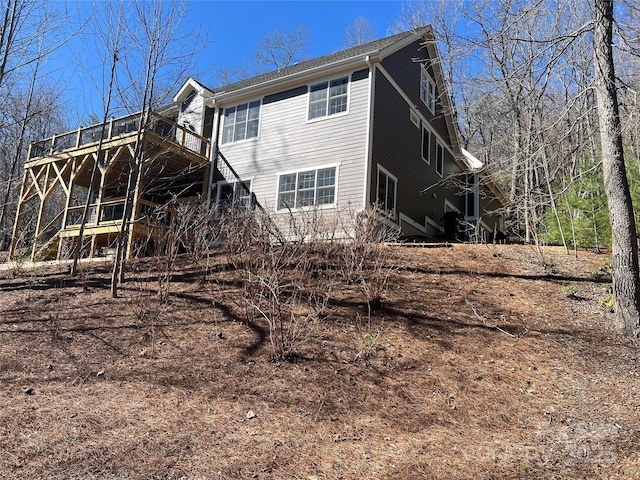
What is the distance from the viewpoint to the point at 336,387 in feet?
18.9

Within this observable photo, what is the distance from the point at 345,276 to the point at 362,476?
503cm

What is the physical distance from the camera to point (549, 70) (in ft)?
29.3

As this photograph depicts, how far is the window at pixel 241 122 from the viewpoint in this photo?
15.7 m

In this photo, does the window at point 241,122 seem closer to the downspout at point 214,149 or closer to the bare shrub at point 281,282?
the downspout at point 214,149

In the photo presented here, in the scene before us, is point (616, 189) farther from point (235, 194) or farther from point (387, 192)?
point (235, 194)

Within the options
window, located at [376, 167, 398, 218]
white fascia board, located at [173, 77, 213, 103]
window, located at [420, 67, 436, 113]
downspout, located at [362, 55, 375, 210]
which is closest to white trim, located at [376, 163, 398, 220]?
window, located at [376, 167, 398, 218]

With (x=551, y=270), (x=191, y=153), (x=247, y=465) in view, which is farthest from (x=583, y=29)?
(x=191, y=153)

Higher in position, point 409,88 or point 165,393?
point 409,88

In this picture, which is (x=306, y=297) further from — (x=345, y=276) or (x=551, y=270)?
(x=551, y=270)

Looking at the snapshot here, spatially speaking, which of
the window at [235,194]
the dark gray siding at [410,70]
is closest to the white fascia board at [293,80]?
the dark gray siding at [410,70]

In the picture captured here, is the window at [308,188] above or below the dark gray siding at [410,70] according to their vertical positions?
below

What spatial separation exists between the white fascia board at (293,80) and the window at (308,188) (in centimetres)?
295

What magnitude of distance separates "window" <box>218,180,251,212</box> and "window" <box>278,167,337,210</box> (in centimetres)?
127

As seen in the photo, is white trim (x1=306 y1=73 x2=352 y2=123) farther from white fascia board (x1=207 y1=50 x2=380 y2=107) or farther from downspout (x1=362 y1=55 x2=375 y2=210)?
downspout (x1=362 y1=55 x2=375 y2=210)
